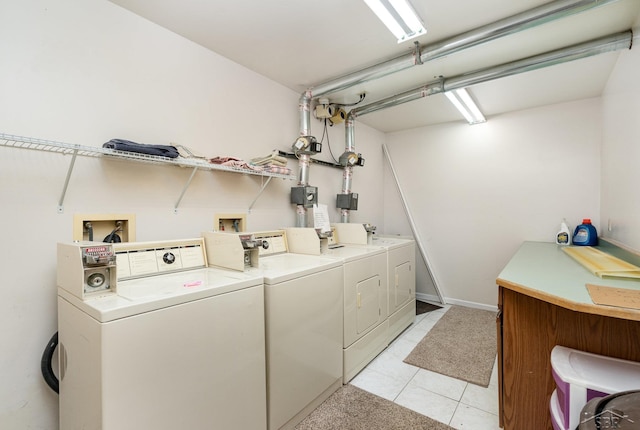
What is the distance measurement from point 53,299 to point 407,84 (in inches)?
123

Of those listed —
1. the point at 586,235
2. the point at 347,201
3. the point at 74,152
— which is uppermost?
the point at 74,152

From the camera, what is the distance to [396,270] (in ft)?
9.36

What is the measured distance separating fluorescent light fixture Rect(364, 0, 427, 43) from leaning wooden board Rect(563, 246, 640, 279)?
1698 millimetres

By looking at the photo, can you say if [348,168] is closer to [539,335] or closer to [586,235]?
[539,335]

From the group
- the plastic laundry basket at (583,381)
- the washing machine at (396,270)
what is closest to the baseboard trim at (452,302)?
the washing machine at (396,270)

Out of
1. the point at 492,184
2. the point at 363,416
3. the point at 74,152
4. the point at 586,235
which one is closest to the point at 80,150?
the point at 74,152

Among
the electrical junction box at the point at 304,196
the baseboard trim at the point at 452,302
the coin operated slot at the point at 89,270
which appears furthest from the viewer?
the baseboard trim at the point at 452,302

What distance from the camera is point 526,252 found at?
2486 millimetres

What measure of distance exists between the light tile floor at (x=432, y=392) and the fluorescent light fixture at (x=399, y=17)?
2402 mm

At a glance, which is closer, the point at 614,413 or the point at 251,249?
the point at 614,413

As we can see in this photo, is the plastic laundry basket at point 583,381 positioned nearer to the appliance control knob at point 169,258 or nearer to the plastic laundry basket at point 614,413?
the plastic laundry basket at point 614,413

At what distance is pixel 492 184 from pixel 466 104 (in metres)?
1.16

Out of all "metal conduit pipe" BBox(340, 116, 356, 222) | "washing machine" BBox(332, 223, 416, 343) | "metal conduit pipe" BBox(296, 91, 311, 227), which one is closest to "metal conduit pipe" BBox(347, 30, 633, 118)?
"metal conduit pipe" BBox(340, 116, 356, 222)

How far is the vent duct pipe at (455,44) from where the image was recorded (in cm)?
160
